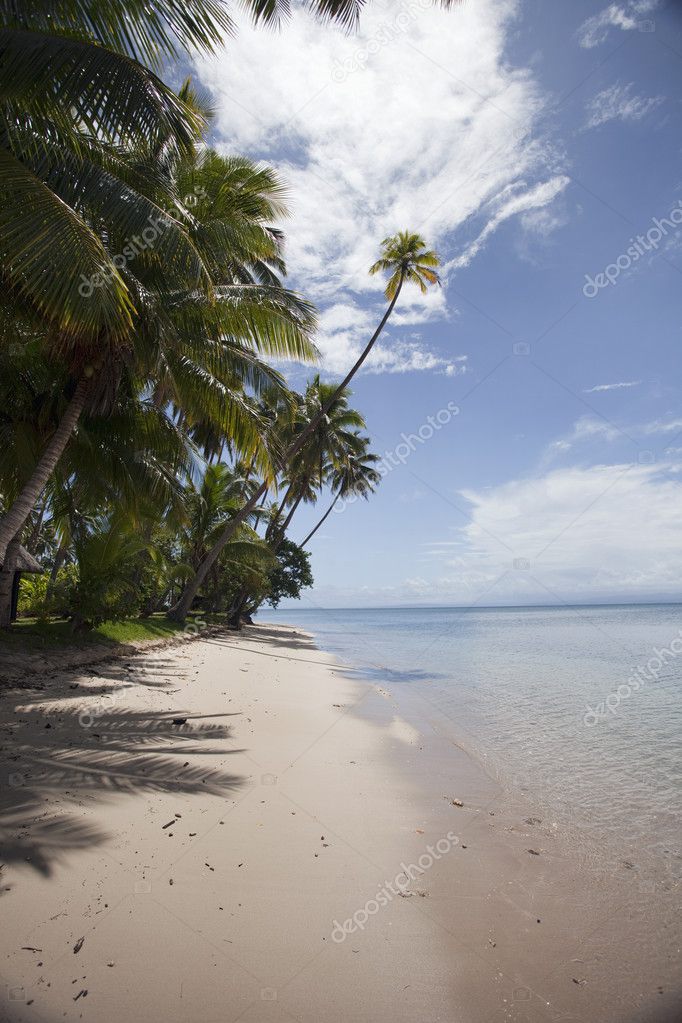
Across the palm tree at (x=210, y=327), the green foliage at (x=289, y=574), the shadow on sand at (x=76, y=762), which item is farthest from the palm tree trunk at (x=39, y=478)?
the green foliage at (x=289, y=574)

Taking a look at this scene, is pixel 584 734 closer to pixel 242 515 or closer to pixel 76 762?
pixel 76 762

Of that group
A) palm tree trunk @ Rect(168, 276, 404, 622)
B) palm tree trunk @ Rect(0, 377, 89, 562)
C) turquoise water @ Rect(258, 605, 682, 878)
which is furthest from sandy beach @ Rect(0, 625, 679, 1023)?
palm tree trunk @ Rect(168, 276, 404, 622)

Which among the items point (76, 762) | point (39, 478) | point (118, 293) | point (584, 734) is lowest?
point (76, 762)

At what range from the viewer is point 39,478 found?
7926mm

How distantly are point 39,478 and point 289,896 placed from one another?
6.79m

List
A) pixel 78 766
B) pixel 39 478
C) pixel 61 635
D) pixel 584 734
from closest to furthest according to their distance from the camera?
1. pixel 78 766
2. pixel 39 478
3. pixel 584 734
4. pixel 61 635

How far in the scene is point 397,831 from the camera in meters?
4.29

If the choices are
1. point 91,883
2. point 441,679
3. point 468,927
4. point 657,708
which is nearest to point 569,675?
point 441,679

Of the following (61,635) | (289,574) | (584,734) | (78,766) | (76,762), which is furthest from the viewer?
(289,574)

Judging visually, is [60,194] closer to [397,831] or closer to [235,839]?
[235,839]

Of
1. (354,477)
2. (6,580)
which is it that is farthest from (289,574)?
(6,580)

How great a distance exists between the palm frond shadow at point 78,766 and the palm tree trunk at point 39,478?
2248 millimetres

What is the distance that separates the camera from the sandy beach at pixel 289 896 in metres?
2.41

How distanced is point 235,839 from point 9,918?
147cm
